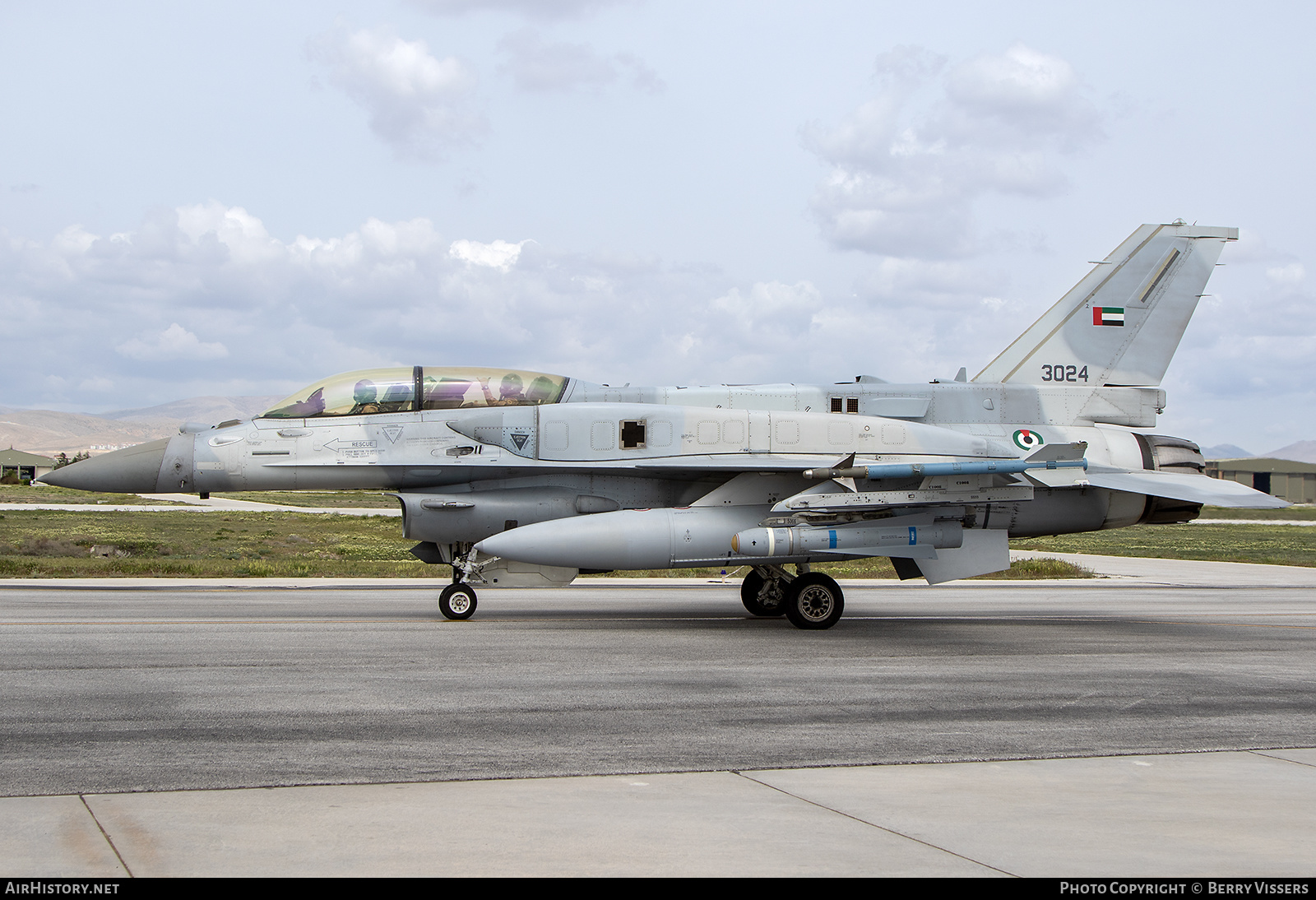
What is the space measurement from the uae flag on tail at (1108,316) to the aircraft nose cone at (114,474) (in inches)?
528

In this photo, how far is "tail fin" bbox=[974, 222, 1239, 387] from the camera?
55.3 ft

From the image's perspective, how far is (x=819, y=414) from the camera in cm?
1507

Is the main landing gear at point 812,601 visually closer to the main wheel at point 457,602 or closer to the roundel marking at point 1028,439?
the roundel marking at point 1028,439

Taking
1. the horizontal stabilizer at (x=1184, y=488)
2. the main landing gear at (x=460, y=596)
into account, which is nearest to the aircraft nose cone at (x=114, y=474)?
the main landing gear at (x=460, y=596)

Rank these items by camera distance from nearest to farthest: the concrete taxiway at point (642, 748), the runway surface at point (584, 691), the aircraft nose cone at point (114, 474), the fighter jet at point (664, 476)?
the concrete taxiway at point (642, 748) → the runway surface at point (584, 691) → the fighter jet at point (664, 476) → the aircraft nose cone at point (114, 474)

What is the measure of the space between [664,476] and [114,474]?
23.1 ft

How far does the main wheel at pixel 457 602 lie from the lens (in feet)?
47.2

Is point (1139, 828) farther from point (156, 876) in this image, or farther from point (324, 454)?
point (324, 454)

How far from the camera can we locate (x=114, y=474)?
46.1 feet

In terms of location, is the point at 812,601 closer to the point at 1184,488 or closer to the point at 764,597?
the point at 764,597

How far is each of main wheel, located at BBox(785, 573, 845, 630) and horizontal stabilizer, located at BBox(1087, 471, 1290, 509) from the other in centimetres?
390

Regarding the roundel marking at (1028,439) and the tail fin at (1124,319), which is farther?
the tail fin at (1124,319)

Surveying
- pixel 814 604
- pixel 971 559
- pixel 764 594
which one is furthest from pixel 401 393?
pixel 971 559

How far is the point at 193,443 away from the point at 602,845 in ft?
37.2
